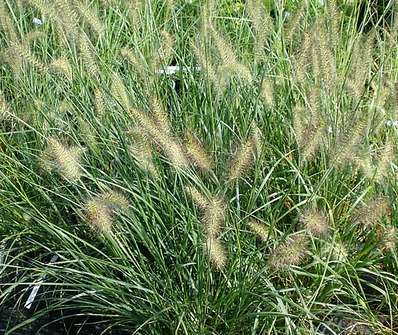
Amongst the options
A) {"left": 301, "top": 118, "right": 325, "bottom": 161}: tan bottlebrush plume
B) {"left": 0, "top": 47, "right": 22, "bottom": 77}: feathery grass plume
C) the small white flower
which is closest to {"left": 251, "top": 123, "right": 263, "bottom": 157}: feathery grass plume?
{"left": 301, "top": 118, "right": 325, "bottom": 161}: tan bottlebrush plume

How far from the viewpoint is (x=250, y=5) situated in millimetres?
2762

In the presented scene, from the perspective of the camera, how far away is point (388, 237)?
8.21 feet

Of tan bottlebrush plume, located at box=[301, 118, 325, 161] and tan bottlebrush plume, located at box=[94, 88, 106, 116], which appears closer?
tan bottlebrush plume, located at box=[301, 118, 325, 161]

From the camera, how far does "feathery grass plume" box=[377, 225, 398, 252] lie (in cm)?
249

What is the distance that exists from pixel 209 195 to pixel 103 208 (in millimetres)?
313

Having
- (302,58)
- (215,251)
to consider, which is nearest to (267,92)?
(302,58)

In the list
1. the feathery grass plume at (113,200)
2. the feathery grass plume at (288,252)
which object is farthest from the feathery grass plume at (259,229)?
the feathery grass plume at (113,200)

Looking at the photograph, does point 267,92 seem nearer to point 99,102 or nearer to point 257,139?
point 257,139

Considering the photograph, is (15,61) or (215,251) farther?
(15,61)

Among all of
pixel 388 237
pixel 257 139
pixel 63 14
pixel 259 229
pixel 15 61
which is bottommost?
pixel 388 237

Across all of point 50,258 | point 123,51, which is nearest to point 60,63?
point 123,51

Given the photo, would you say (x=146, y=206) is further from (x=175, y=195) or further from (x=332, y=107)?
(x=332, y=107)

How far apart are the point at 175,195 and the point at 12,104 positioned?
0.93 metres

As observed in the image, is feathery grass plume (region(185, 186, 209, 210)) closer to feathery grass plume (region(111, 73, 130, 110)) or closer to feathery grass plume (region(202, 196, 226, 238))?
feathery grass plume (region(202, 196, 226, 238))
